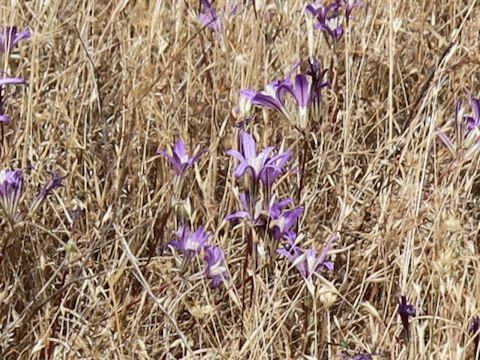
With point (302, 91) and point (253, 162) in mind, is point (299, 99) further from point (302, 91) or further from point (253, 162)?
point (253, 162)

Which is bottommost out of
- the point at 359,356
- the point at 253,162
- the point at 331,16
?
the point at 359,356

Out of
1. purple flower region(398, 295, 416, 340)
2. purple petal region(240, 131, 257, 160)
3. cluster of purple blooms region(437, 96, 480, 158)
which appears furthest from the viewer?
cluster of purple blooms region(437, 96, 480, 158)

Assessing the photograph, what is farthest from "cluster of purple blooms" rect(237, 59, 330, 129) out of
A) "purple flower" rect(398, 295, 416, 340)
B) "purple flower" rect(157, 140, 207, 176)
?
"purple flower" rect(398, 295, 416, 340)

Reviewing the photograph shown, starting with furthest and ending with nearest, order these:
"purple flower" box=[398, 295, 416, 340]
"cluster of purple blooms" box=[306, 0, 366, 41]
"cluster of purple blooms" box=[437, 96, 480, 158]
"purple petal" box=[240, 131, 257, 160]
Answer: "cluster of purple blooms" box=[306, 0, 366, 41] < "cluster of purple blooms" box=[437, 96, 480, 158] < "purple petal" box=[240, 131, 257, 160] < "purple flower" box=[398, 295, 416, 340]

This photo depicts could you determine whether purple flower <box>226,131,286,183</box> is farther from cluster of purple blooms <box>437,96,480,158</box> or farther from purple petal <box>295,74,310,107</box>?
cluster of purple blooms <box>437,96,480,158</box>

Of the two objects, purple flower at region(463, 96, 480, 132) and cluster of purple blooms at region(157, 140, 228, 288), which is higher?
purple flower at region(463, 96, 480, 132)

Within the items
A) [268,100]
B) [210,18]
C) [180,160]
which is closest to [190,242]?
[180,160]
